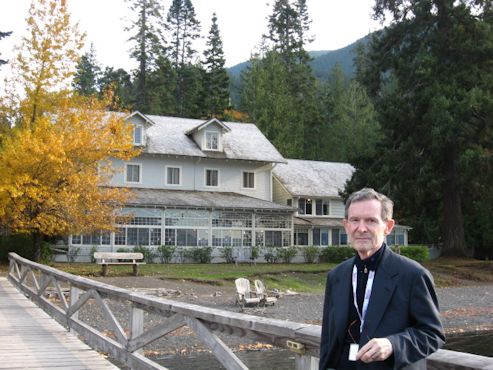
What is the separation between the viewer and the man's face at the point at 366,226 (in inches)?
113

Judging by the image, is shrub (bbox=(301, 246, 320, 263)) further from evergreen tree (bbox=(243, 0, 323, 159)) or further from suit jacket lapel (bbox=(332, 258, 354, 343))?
suit jacket lapel (bbox=(332, 258, 354, 343))

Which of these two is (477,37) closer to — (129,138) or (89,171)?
(129,138)

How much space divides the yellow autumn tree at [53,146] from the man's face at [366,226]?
2246 centimetres

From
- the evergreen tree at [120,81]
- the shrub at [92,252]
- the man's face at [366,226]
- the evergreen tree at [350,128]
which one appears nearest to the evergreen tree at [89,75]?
the evergreen tree at [120,81]

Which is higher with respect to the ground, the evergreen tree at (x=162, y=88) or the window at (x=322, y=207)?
the evergreen tree at (x=162, y=88)

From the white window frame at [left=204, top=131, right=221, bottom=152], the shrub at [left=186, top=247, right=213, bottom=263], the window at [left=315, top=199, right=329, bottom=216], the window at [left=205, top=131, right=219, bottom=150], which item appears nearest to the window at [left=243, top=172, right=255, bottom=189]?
the white window frame at [left=204, top=131, right=221, bottom=152]

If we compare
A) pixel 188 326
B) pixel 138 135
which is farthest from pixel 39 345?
pixel 138 135

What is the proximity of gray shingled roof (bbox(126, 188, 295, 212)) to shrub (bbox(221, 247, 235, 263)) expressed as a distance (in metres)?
Result: 2.59

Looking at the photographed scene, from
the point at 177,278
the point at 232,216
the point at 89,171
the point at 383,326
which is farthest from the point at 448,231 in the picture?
the point at 383,326

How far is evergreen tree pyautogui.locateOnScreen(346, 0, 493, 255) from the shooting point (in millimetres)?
32500

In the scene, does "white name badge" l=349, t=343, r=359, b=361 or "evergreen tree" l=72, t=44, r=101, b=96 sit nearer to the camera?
"white name badge" l=349, t=343, r=359, b=361

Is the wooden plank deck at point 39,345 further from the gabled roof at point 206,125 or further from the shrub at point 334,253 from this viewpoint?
the shrub at point 334,253

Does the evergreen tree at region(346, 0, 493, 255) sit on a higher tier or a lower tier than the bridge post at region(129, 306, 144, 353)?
higher

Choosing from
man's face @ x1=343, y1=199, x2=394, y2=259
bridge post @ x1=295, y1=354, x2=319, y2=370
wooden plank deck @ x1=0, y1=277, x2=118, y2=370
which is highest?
man's face @ x1=343, y1=199, x2=394, y2=259
